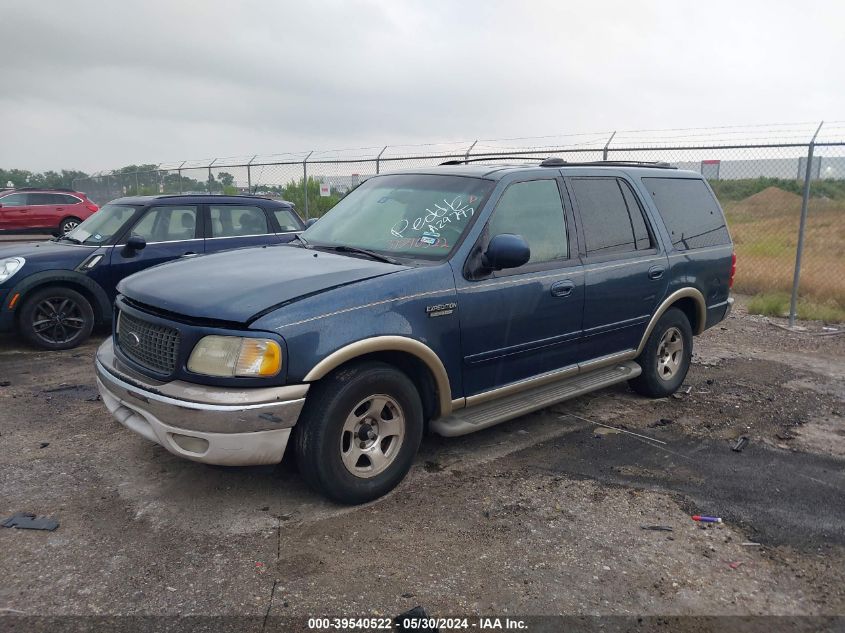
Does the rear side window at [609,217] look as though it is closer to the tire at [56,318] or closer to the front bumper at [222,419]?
the front bumper at [222,419]

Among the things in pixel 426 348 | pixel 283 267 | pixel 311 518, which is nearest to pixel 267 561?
pixel 311 518

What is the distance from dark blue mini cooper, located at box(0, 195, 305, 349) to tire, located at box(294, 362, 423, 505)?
177 inches

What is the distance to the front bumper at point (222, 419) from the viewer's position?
3230mm

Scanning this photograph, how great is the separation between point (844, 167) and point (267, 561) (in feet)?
30.2

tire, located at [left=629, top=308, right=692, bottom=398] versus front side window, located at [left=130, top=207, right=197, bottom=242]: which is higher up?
front side window, located at [left=130, top=207, right=197, bottom=242]

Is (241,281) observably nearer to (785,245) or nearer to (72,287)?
(72,287)


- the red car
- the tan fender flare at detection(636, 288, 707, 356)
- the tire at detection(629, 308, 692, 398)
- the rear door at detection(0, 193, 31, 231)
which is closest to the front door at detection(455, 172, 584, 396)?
the tan fender flare at detection(636, 288, 707, 356)

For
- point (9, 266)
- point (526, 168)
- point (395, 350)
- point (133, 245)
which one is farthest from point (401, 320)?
point (9, 266)

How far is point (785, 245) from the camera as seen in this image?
40.3ft

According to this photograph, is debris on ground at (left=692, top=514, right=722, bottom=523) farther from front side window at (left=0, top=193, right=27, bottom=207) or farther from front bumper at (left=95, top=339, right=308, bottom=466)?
front side window at (left=0, top=193, right=27, bottom=207)

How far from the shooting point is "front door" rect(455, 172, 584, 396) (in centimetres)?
407

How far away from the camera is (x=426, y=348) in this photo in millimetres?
3779

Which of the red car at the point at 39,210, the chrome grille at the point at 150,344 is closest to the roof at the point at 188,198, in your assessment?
the chrome grille at the point at 150,344

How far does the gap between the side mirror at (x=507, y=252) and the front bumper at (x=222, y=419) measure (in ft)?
4.52
